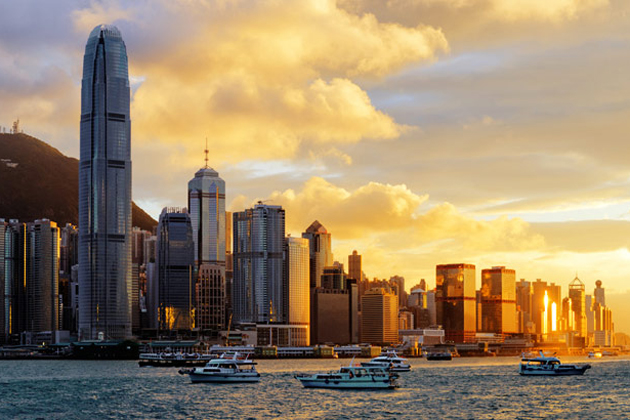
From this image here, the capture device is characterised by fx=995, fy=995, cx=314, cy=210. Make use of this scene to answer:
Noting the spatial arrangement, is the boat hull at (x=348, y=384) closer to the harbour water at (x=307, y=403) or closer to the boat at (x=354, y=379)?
the boat at (x=354, y=379)

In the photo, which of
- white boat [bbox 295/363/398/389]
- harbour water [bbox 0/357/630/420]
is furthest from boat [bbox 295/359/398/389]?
harbour water [bbox 0/357/630/420]

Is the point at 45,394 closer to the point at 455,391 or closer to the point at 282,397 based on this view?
the point at 282,397

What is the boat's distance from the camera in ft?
602

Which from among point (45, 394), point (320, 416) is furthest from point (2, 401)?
point (320, 416)

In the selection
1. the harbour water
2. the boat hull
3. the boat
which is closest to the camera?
the harbour water

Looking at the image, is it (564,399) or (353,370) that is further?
(353,370)

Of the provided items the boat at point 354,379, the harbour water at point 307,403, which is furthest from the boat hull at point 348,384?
the harbour water at point 307,403

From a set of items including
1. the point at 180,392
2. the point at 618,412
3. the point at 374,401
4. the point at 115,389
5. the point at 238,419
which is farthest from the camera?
Answer: the point at 115,389

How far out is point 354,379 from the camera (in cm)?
18338

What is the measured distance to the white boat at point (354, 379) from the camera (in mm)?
183625

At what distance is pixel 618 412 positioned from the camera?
151750mm

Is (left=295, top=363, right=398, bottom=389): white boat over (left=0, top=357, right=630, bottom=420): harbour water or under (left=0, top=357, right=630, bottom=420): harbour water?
over

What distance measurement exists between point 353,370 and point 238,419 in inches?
1979

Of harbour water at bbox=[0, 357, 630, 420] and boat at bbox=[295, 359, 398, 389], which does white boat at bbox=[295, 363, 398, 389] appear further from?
harbour water at bbox=[0, 357, 630, 420]
